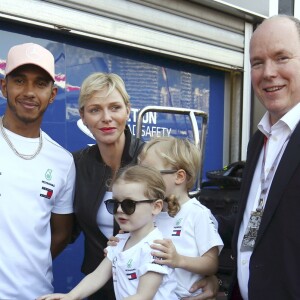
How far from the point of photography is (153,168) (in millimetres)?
1909

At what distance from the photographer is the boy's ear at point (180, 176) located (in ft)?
6.53

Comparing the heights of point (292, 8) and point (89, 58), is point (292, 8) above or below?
above

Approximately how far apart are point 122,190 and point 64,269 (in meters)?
1.76

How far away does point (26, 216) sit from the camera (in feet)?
6.33

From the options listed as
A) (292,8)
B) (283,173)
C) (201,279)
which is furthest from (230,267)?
(292,8)

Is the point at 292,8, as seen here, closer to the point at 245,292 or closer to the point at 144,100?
the point at 144,100

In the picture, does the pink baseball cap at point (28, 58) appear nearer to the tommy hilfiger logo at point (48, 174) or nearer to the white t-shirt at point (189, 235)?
the tommy hilfiger logo at point (48, 174)

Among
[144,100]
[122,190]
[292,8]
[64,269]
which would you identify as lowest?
[64,269]

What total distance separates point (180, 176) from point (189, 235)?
0.23 meters

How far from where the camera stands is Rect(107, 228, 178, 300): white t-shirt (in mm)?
1758

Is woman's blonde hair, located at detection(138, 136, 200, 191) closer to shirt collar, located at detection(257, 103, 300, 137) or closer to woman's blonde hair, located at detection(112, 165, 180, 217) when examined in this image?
woman's blonde hair, located at detection(112, 165, 180, 217)

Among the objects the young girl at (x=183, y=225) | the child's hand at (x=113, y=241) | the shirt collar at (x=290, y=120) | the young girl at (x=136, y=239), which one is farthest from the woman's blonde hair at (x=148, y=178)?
the shirt collar at (x=290, y=120)

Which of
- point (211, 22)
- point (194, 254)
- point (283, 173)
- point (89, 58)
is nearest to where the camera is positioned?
point (283, 173)

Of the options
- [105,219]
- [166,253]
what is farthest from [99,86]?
[166,253]
